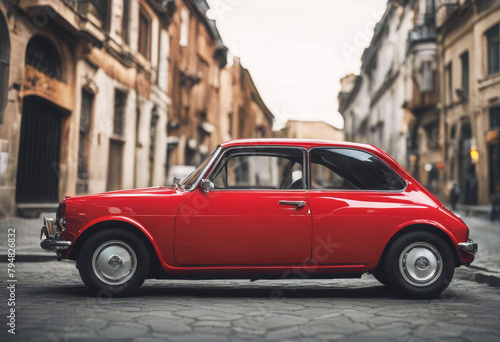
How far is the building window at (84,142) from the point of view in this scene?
17.5m

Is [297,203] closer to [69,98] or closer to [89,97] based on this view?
[69,98]

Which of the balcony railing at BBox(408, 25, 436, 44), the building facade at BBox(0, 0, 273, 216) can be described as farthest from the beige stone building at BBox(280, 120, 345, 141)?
the building facade at BBox(0, 0, 273, 216)

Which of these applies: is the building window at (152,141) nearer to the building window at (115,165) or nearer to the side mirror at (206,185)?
the building window at (115,165)

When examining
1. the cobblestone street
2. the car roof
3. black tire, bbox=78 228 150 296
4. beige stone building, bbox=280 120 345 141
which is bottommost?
the cobblestone street

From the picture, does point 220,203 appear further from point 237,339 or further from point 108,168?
point 108,168

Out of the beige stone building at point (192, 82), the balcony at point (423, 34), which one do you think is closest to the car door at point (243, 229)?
the beige stone building at point (192, 82)

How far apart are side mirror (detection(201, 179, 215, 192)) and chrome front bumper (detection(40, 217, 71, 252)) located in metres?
1.34

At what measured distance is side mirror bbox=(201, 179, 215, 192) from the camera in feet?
18.9

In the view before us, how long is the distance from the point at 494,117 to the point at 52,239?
21570 mm

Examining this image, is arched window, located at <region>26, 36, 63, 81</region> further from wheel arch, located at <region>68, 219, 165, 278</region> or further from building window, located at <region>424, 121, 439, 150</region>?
building window, located at <region>424, 121, 439, 150</region>

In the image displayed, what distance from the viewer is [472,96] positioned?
1006 inches

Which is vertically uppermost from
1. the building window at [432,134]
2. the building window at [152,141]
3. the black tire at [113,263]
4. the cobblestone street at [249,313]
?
the building window at [432,134]

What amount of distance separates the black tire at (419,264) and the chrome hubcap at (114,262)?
96.1 inches

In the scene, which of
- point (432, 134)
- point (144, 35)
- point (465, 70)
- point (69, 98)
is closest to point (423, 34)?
point (432, 134)
